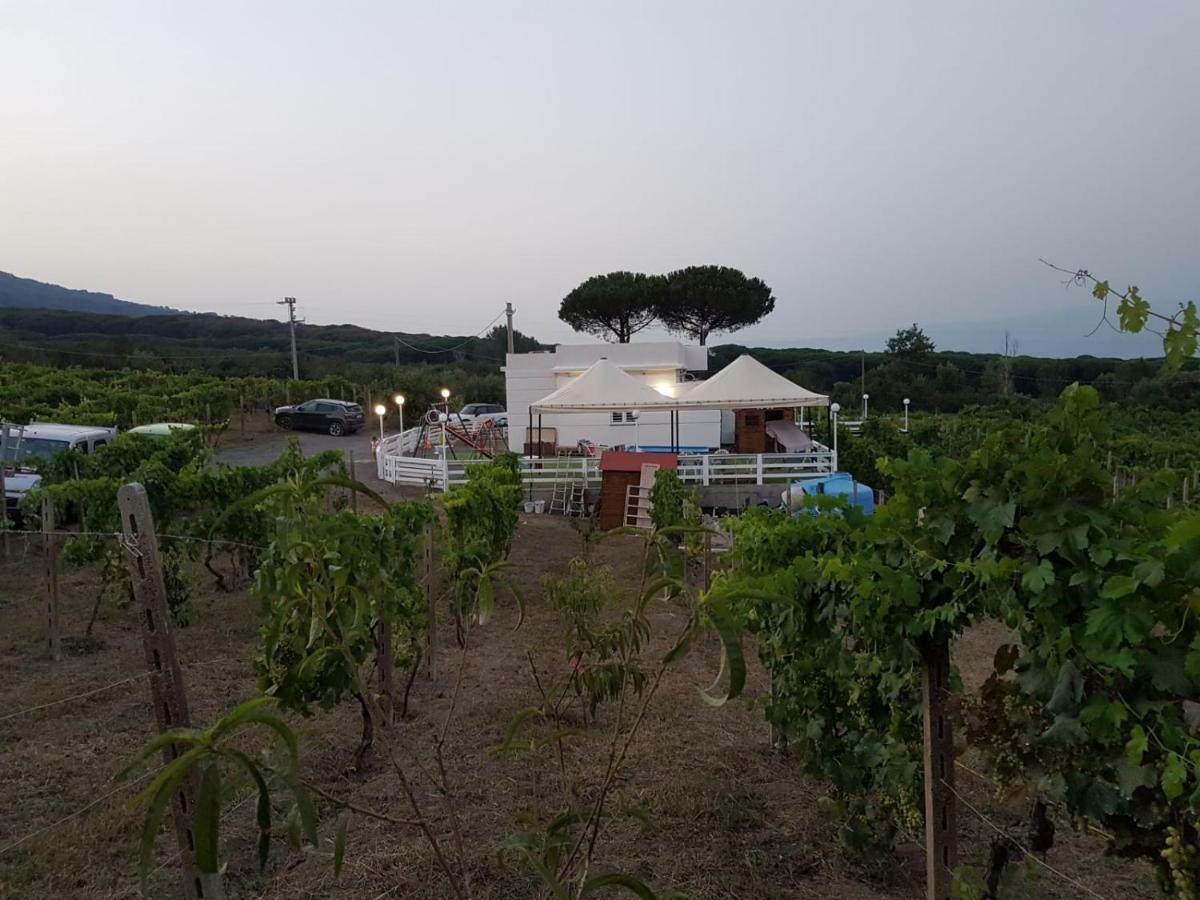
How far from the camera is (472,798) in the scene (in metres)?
3.99

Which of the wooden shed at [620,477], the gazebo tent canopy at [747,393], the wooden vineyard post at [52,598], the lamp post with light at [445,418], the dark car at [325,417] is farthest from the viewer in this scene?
the dark car at [325,417]

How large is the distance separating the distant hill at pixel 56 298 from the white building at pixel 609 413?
14040 centimetres

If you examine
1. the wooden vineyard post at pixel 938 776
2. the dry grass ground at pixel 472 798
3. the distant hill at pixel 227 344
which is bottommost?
the dry grass ground at pixel 472 798

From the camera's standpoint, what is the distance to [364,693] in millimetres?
1618

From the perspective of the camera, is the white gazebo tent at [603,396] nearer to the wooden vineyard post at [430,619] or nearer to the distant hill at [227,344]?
the wooden vineyard post at [430,619]

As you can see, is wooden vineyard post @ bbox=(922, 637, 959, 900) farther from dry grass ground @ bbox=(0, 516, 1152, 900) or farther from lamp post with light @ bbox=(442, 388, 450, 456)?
lamp post with light @ bbox=(442, 388, 450, 456)

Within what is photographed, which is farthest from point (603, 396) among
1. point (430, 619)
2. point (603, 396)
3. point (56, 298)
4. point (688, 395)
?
point (56, 298)

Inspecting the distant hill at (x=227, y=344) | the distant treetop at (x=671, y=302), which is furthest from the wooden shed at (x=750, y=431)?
the distant hill at (x=227, y=344)

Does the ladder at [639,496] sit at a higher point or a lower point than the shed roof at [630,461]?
lower

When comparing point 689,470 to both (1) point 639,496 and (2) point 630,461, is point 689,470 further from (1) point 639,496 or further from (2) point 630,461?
(1) point 639,496

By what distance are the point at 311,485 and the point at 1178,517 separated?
2069 millimetres

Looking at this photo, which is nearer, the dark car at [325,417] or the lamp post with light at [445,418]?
the lamp post with light at [445,418]

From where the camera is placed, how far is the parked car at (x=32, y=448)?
35.7ft

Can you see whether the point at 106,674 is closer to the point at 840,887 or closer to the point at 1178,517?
the point at 840,887
